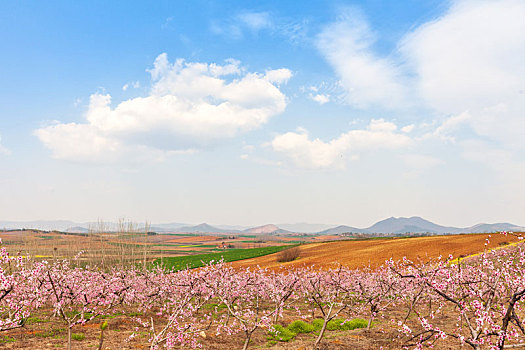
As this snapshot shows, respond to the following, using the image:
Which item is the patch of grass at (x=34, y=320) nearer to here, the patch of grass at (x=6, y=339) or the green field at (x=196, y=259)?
the patch of grass at (x=6, y=339)

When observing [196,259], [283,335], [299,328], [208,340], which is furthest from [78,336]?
[196,259]

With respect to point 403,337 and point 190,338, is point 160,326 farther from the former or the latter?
point 403,337

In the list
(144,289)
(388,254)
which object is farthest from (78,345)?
(388,254)

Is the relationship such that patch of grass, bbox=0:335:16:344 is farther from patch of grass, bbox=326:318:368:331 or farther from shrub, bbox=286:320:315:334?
patch of grass, bbox=326:318:368:331

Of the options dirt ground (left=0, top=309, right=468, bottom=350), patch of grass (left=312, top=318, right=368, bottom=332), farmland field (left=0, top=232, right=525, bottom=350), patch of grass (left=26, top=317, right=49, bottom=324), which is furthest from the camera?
patch of grass (left=26, top=317, right=49, bottom=324)

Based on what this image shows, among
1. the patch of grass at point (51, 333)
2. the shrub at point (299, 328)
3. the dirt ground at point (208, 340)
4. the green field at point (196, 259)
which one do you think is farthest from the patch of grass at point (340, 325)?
the green field at point (196, 259)

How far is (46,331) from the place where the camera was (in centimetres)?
1920

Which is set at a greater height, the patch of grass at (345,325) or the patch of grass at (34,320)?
the patch of grass at (345,325)

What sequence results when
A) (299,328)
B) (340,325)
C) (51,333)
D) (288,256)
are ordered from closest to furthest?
(51,333) < (299,328) < (340,325) < (288,256)

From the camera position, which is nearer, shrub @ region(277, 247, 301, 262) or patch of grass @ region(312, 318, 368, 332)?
patch of grass @ region(312, 318, 368, 332)

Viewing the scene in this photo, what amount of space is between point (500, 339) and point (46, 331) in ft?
71.1

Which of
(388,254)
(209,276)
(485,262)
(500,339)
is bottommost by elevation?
(388,254)

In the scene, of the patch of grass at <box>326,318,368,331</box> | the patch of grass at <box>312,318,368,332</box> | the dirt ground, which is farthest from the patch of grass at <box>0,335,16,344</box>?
the patch of grass at <box>326,318,368,331</box>

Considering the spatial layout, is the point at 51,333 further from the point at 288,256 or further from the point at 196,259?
the point at 196,259
